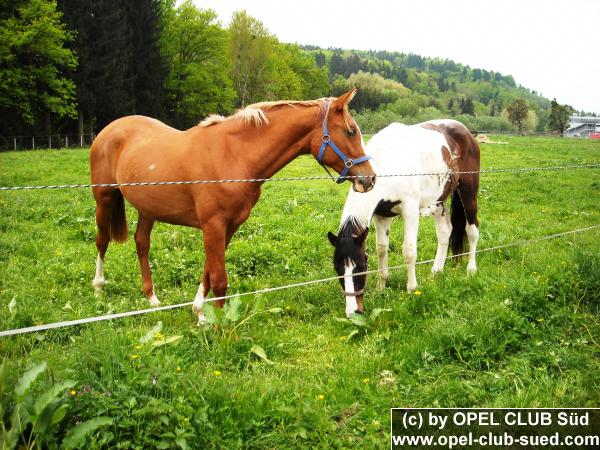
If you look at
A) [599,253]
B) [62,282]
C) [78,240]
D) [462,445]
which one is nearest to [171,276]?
[62,282]

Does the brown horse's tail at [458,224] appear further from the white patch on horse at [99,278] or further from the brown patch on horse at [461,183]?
the white patch on horse at [99,278]

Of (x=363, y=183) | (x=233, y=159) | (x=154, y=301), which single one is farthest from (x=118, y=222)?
(x=363, y=183)

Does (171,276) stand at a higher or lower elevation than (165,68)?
lower

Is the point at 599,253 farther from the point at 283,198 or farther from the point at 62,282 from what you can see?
the point at 283,198

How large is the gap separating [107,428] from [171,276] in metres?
3.64

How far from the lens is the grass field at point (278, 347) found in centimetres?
276

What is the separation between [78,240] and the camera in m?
7.62

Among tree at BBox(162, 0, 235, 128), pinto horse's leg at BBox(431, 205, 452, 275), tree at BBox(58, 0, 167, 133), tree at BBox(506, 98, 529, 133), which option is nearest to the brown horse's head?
pinto horse's leg at BBox(431, 205, 452, 275)

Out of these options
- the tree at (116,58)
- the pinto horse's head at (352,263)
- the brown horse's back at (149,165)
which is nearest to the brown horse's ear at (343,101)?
the pinto horse's head at (352,263)

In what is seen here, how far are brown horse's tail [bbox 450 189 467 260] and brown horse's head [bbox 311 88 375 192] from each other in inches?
122

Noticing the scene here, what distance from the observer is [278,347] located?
13.5 feet

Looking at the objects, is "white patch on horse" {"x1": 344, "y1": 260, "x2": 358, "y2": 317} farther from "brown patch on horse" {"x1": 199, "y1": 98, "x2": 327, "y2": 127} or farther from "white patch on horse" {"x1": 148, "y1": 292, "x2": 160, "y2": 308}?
"white patch on horse" {"x1": 148, "y1": 292, "x2": 160, "y2": 308}

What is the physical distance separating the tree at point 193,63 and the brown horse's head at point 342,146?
41.1m

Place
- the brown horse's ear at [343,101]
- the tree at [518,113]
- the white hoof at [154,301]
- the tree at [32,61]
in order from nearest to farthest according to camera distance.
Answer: the brown horse's ear at [343,101]
the white hoof at [154,301]
the tree at [32,61]
the tree at [518,113]
